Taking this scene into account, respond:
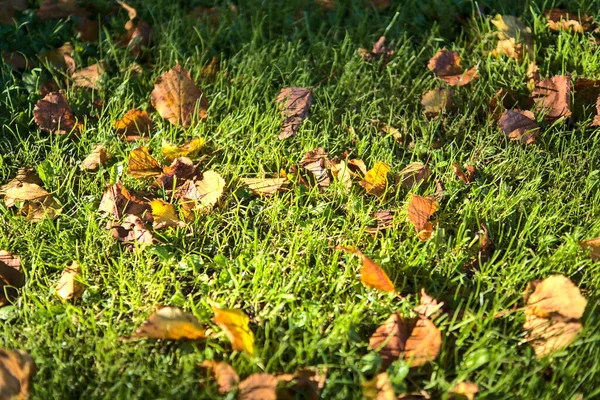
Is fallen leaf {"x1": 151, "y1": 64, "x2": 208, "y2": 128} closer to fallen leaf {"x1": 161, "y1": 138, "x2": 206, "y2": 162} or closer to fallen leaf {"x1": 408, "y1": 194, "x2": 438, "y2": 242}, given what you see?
fallen leaf {"x1": 161, "y1": 138, "x2": 206, "y2": 162}

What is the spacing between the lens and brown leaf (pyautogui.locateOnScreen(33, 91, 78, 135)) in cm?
265

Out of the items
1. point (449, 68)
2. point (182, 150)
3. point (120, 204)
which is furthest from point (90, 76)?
point (449, 68)

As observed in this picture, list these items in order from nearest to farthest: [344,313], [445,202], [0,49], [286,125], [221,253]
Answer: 1. [344,313]
2. [221,253]
3. [445,202]
4. [286,125]
5. [0,49]

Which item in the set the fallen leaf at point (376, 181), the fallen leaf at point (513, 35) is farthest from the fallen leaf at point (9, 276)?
the fallen leaf at point (513, 35)

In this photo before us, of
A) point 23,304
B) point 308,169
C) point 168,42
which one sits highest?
point 168,42

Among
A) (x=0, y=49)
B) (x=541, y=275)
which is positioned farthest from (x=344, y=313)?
(x=0, y=49)

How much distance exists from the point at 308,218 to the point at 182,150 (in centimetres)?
59

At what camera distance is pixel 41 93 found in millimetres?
2820

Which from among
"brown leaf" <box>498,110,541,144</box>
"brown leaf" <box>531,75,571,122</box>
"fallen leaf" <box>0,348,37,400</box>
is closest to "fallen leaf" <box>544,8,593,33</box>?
"brown leaf" <box>531,75,571,122</box>

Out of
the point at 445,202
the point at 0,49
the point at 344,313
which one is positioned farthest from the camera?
the point at 0,49

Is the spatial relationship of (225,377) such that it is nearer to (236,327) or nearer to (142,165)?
(236,327)

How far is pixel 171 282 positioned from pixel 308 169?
0.71m

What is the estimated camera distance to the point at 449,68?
9.64 ft

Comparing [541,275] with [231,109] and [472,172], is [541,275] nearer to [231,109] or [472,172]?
[472,172]
